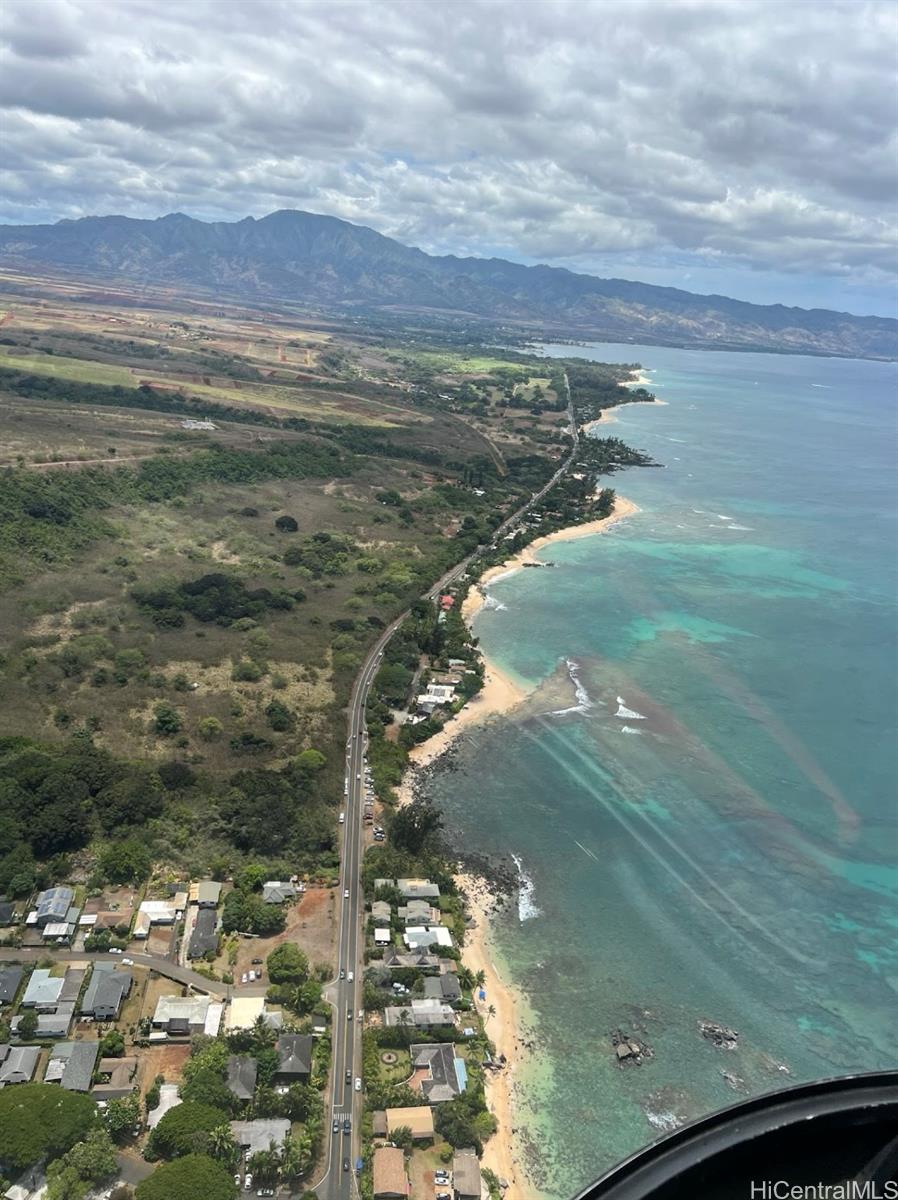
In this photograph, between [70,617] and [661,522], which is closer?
[70,617]

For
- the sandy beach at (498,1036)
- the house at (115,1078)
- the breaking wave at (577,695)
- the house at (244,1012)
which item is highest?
the breaking wave at (577,695)

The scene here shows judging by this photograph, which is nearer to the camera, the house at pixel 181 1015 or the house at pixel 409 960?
the house at pixel 181 1015

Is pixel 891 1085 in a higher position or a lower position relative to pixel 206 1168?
higher

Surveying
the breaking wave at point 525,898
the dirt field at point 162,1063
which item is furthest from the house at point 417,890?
the dirt field at point 162,1063

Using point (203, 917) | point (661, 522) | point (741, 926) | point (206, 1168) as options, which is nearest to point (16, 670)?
point (203, 917)

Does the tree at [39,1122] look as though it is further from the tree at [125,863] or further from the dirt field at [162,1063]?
the tree at [125,863]

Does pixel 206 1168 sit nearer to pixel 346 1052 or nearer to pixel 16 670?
pixel 346 1052
